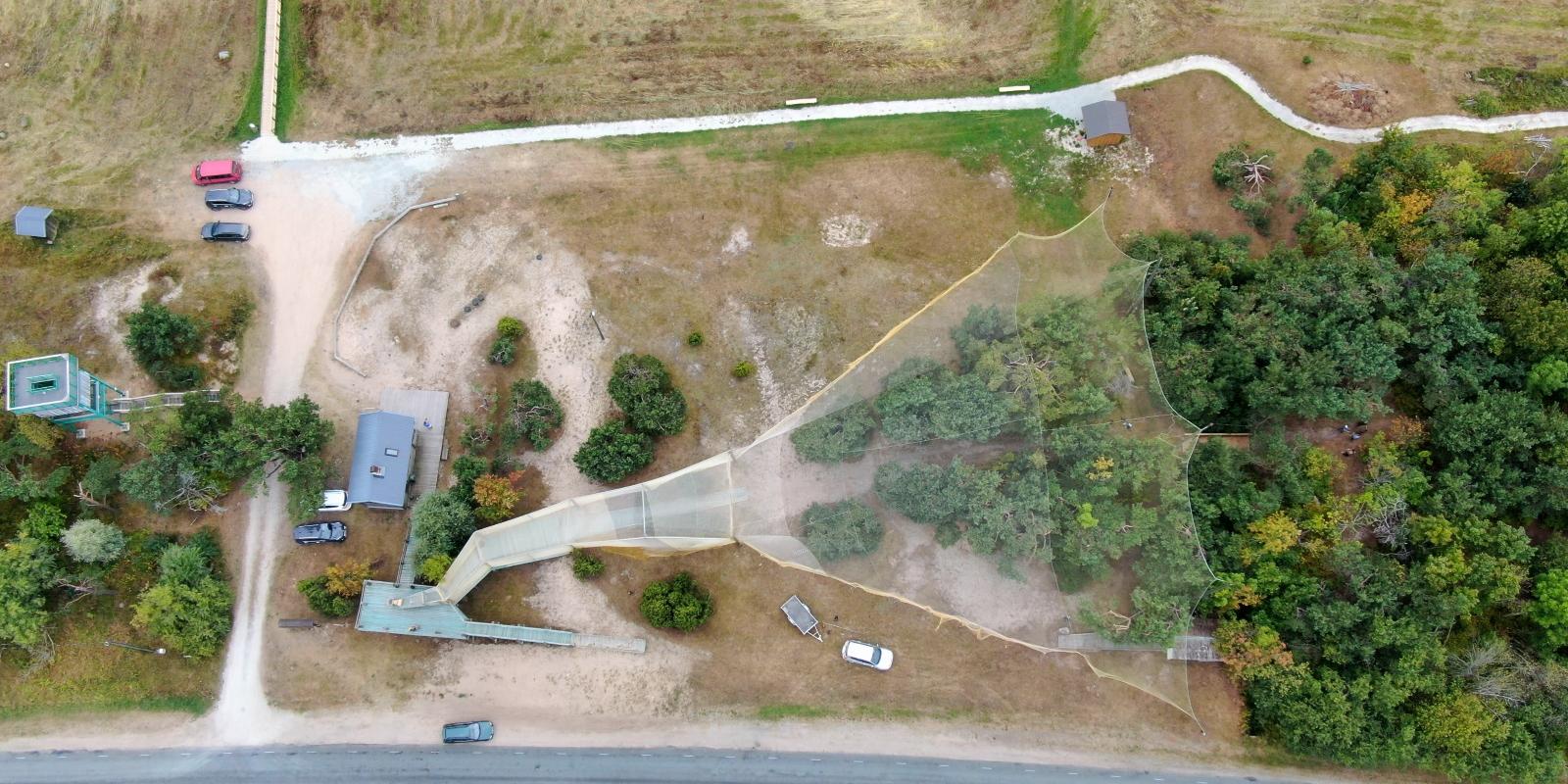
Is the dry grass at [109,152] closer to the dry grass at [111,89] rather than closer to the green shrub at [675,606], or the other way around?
the dry grass at [111,89]

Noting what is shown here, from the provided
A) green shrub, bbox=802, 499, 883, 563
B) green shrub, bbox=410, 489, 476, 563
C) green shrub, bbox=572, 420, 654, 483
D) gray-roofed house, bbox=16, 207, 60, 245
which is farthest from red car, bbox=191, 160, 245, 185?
green shrub, bbox=802, 499, 883, 563

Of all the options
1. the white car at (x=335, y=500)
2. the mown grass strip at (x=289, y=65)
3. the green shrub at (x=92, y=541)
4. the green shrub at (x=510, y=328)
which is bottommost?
the green shrub at (x=92, y=541)

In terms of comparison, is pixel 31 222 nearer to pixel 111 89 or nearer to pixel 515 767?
pixel 111 89

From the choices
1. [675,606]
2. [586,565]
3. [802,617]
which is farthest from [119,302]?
[802,617]

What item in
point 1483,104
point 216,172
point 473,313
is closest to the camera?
point 473,313

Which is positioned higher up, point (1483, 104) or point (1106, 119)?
point (1483, 104)

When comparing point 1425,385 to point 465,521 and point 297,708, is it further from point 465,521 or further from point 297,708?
point 297,708

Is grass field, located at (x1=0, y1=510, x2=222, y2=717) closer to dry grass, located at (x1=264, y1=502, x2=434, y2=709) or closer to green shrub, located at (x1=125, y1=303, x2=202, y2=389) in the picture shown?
dry grass, located at (x1=264, y1=502, x2=434, y2=709)

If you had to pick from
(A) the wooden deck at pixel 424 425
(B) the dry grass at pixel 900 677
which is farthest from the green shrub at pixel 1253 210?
(A) the wooden deck at pixel 424 425
